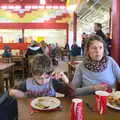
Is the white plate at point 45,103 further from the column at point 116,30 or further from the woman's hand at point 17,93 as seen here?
the column at point 116,30

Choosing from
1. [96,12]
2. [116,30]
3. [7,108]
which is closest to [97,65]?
[7,108]

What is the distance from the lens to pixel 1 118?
4.16 ft

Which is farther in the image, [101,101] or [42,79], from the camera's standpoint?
[42,79]

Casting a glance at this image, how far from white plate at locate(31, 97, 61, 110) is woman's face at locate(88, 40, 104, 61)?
0.84 metres

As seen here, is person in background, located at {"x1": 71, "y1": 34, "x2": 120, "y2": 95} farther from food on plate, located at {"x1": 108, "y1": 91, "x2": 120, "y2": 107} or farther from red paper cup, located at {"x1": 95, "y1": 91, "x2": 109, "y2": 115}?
red paper cup, located at {"x1": 95, "y1": 91, "x2": 109, "y2": 115}

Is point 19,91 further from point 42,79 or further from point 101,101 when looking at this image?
point 101,101

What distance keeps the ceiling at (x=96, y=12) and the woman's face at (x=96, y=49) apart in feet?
13.6

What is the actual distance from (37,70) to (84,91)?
1.82ft

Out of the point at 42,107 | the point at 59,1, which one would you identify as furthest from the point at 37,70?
the point at 59,1

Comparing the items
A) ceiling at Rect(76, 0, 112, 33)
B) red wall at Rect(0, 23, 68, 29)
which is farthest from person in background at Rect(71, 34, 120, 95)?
red wall at Rect(0, 23, 68, 29)

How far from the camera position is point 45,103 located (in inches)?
71.2

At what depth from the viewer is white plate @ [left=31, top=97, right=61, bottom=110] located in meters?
1.74

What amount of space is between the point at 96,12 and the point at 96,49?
674 cm

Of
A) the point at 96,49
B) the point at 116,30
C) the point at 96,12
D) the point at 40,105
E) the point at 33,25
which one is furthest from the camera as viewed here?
the point at 33,25
